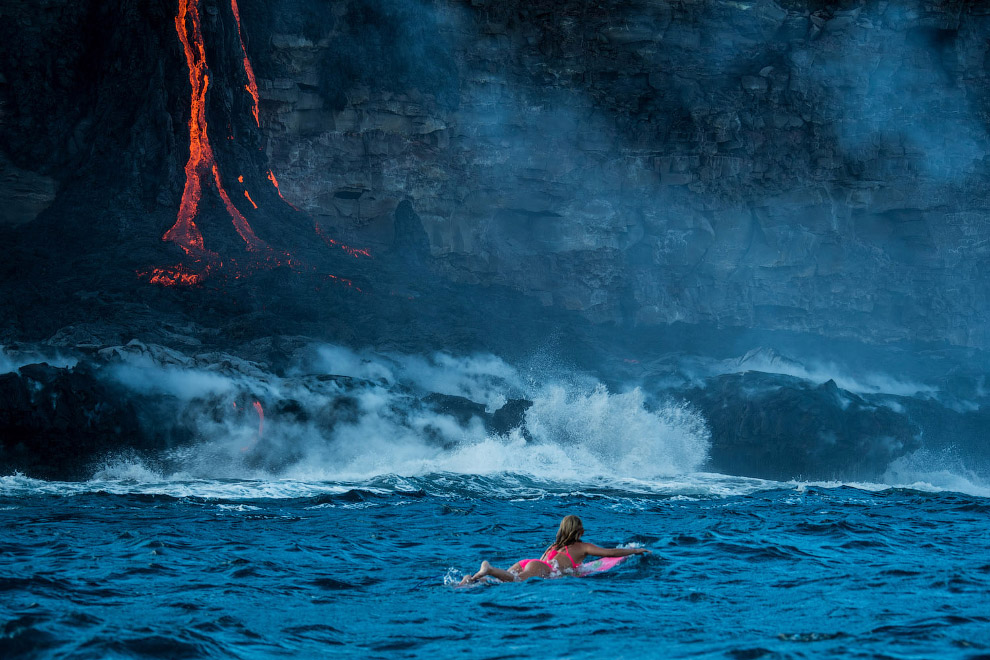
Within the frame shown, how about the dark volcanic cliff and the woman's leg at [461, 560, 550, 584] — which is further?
the dark volcanic cliff

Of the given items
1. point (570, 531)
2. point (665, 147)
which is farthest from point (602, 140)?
point (570, 531)

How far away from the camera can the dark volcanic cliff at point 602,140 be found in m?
27.8

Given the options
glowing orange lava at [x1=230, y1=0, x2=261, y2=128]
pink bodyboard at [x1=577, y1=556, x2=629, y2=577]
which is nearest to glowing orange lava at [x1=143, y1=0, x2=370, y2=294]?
glowing orange lava at [x1=230, y1=0, x2=261, y2=128]

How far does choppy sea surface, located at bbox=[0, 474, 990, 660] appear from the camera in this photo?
7.29m

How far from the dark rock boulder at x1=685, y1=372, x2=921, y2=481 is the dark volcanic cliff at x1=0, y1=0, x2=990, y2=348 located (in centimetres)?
888

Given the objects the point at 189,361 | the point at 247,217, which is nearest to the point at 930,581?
the point at 189,361

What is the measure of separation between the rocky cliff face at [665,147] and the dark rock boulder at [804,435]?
29.0 ft

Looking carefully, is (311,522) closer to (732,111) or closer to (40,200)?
(40,200)

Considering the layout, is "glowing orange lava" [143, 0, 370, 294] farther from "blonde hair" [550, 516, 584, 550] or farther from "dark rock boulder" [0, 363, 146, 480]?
"blonde hair" [550, 516, 584, 550]

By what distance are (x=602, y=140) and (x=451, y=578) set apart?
916 inches

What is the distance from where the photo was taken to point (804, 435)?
2294 cm

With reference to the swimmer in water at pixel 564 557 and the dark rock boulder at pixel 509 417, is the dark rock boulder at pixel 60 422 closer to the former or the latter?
the dark rock boulder at pixel 509 417

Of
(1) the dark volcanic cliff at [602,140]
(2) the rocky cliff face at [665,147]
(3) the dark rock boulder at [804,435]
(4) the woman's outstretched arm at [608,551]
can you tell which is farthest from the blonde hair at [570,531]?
(2) the rocky cliff face at [665,147]

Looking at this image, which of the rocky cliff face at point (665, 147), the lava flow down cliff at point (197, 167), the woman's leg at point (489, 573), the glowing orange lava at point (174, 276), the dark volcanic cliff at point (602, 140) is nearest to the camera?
the woman's leg at point (489, 573)
